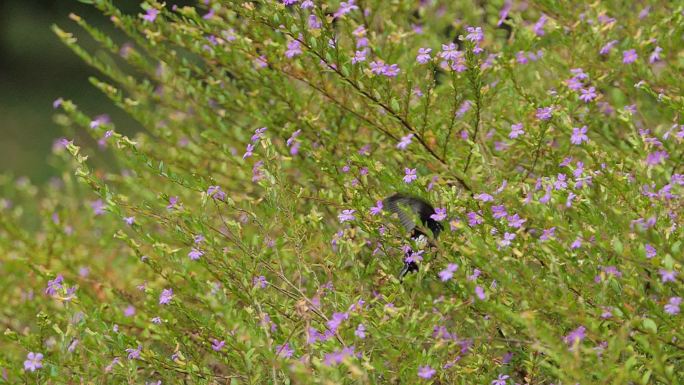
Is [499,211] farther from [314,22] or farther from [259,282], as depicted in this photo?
[314,22]

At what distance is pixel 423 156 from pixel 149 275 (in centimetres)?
175

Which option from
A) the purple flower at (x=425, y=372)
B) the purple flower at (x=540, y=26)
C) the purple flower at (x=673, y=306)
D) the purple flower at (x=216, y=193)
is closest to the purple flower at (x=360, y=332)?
the purple flower at (x=425, y=372)

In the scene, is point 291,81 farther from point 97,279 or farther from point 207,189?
point 97,279

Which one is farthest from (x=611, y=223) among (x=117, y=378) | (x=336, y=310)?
(x=117, y=378)

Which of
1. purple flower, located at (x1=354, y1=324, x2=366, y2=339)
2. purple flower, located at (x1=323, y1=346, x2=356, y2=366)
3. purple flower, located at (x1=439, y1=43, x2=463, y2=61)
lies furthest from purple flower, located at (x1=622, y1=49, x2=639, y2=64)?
purple flower, located at (x1=323, y1=346, x2=356, y2=366)

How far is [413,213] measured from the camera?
2105 millimetres

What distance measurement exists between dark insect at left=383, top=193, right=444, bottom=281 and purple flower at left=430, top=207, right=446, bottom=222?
0.02m

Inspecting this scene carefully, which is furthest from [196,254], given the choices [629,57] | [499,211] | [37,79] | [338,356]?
[37,79]

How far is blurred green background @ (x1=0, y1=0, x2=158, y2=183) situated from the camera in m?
10.4

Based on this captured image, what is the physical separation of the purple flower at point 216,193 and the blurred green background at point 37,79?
24.7 feet

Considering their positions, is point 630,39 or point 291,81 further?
point 291,81

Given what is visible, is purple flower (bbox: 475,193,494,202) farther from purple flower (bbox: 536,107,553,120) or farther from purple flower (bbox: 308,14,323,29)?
purple flower (bbox: 308,14,323,29)

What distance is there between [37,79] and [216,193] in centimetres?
1199

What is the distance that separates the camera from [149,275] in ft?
11.8
